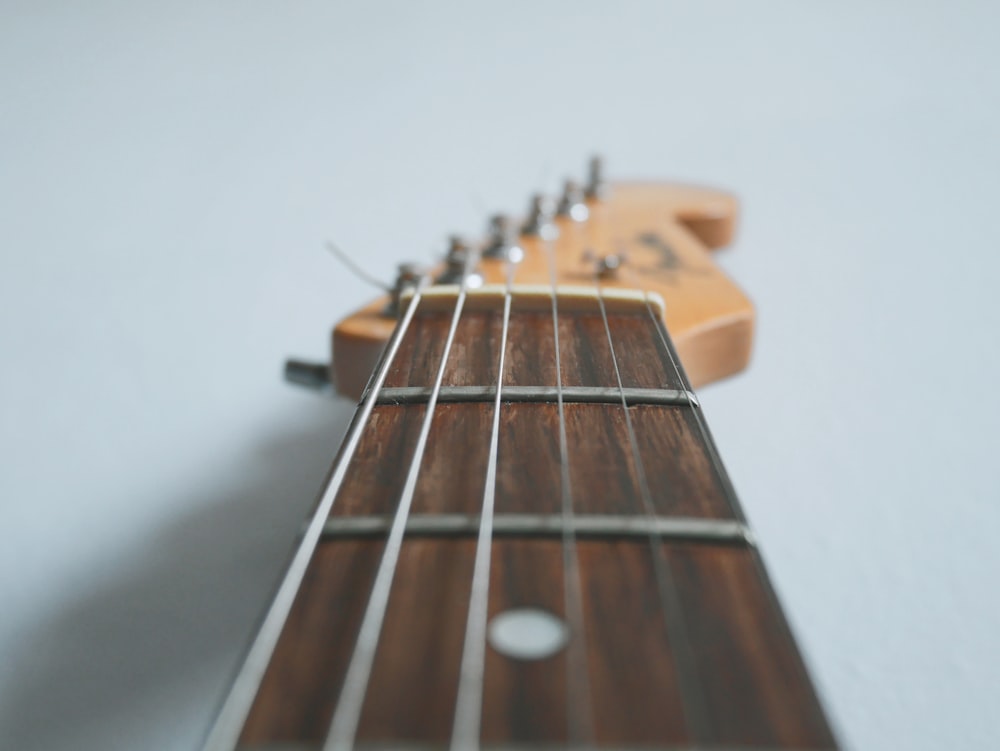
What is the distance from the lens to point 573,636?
35 cm

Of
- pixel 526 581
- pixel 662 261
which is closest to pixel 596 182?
pixel 662 261

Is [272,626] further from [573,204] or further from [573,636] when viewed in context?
[573,204]

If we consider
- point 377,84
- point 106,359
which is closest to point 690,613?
point 106,359

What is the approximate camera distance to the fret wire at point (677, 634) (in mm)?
317

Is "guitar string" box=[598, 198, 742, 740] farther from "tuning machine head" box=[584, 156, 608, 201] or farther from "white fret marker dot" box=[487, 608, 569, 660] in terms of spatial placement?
"tuning machine head" box=[584, 156, 608, 201]

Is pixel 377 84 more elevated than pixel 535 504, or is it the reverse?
pixel 377 84

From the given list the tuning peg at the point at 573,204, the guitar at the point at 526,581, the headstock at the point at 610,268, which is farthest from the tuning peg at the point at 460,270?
the tuning peg at the point at 573,204

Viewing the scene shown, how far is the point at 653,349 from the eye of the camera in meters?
0.64

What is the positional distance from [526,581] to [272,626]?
0.32 ft

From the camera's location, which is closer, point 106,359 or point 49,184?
point 106,359

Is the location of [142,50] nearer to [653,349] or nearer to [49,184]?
[49,184]

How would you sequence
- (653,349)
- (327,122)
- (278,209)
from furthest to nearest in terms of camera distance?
(327,122) → (278,209) → (653,349)

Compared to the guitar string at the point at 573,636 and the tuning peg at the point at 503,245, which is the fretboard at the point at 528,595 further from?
the tuning peg at the point at 503,245

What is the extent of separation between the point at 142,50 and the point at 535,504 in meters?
1.87
